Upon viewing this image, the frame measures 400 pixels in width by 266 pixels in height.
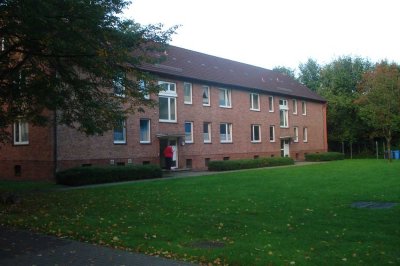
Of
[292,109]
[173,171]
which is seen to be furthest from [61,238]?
[292,109]

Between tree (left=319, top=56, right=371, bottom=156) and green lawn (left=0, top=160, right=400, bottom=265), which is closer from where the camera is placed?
green lawn (left=0, top=160, right=400, bottom=265)

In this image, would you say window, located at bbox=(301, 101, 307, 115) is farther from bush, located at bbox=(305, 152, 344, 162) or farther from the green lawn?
the green lawn

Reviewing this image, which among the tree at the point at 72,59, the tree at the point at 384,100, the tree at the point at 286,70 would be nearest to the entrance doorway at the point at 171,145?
the tree at the point at 72,59

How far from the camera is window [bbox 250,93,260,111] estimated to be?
129ft

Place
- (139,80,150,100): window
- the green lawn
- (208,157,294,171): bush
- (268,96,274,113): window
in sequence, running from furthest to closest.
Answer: (268,96,274,113): window → (208,157,294,171): bush → (139,80,150,100): window → the green lawn

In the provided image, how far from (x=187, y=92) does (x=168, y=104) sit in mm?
2460

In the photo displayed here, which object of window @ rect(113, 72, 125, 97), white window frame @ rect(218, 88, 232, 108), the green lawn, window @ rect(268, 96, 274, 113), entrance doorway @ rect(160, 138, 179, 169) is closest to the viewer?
the green lawn

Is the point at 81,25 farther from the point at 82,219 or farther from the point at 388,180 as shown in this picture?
the point at 388,180

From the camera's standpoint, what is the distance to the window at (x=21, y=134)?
2558 cm

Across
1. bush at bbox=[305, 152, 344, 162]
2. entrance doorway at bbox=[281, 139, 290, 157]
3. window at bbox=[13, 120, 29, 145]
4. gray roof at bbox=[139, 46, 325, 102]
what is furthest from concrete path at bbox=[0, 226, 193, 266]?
entrance doorway at bbox=[281, 139, 290, 157]

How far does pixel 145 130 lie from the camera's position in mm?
29266

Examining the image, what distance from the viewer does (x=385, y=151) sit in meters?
49.0

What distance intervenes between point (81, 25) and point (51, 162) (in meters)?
14.1

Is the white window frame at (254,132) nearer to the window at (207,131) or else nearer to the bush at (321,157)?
the window at (207,131)
